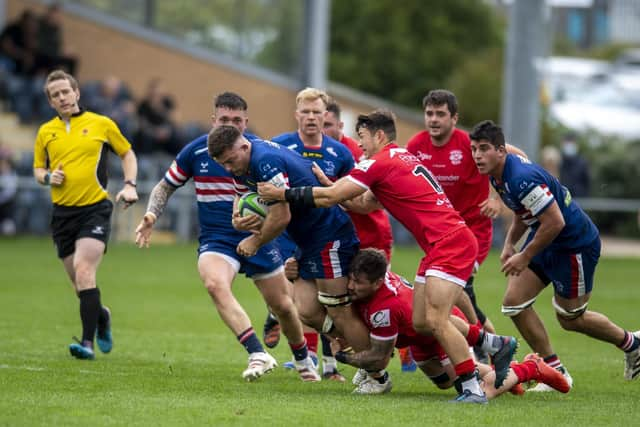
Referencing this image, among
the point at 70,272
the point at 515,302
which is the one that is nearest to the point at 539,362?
the point at 515,302

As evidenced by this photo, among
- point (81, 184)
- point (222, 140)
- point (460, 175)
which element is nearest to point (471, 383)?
point (222, 140)

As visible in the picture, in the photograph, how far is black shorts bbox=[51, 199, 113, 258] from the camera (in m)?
11.0

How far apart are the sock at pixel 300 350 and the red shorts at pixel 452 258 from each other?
5.69ft

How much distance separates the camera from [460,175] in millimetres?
11203

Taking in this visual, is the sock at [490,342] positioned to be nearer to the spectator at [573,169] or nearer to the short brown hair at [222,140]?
the short brown hair at [222,140]

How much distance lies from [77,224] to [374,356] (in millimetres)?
3351

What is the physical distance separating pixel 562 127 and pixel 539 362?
Answer: 103 feet

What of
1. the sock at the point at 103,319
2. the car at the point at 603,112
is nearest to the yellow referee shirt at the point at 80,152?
the sock at the point at 103,319

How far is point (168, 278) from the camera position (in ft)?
63.9

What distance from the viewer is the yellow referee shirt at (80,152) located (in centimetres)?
1112

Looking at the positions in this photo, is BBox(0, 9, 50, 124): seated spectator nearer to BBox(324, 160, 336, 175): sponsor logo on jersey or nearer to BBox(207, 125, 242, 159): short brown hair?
BBox(324, 160, 336, 175): sponsor logo on jersey

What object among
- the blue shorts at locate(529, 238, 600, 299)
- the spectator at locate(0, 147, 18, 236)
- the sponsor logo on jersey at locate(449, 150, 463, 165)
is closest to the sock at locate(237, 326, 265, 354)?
the blue shorts at locate(529, 238, 600, 299)

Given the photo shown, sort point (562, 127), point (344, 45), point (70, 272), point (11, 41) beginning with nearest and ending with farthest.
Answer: point (70, 272)
point (11, 41)
point (562, 127)
point (344, 45)

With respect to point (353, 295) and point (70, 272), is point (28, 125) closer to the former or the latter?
point (70, 272)
